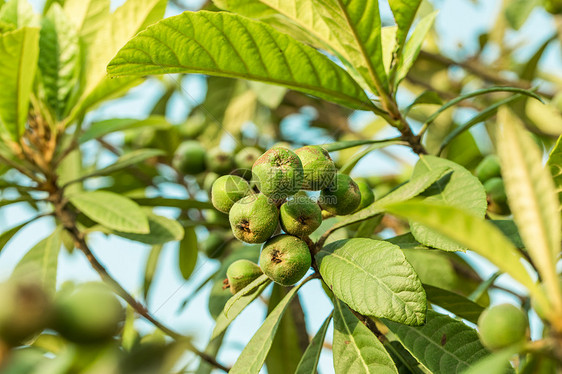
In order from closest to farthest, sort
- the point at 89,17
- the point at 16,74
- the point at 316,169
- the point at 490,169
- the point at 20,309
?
the point at 20,309 → the point at 316,169 → the point at 16,74 → the point at 490,169 → the point at 89,17

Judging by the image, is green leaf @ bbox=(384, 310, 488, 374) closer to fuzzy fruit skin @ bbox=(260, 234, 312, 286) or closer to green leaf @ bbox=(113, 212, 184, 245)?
fuzzy fruit skin @ bbox=(260, 234, 312, 286)

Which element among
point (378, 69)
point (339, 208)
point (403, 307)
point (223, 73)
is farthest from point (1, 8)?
point (403, 307)

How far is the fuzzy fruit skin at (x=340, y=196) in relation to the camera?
1.42 meters

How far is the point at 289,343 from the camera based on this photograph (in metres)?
2.54

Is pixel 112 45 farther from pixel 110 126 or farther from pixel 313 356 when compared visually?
pixel 313 356

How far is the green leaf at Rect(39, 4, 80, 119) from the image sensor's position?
234 cm

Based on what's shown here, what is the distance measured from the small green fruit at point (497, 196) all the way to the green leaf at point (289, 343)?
3.25ft

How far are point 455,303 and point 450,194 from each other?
39cm

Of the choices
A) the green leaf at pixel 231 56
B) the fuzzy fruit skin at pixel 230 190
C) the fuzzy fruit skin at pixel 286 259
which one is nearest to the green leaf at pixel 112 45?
the green leaf at pixel 231 56

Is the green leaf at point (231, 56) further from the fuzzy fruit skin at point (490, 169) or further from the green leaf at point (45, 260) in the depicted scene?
the green leaf at point (45, 260)

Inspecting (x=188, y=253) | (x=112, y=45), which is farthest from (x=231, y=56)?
(x=188, y=253)

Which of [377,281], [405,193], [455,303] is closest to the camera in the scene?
[377,281]

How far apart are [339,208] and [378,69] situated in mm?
553

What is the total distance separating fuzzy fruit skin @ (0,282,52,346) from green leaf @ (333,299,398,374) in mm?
1039
